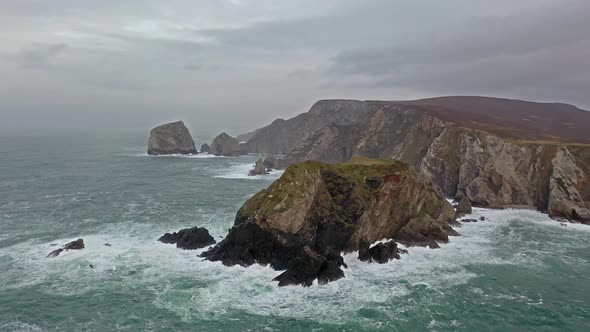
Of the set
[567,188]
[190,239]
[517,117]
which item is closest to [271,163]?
[190,239]

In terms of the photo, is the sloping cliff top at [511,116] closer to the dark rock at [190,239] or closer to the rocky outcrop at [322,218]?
the rocky outcrop at [322,218]

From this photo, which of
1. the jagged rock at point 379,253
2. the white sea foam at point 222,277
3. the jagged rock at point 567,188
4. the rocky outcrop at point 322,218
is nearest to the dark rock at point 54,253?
the white sea foam at point 222,277

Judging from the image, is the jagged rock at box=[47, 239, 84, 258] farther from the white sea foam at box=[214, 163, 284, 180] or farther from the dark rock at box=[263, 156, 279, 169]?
the dark rock at box=[263, 156, 279, 169]

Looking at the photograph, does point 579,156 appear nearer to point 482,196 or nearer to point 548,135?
point 482,196

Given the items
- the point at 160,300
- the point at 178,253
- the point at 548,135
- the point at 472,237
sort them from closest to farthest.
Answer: the point at 160,300 → the point at 178,253 → the point at 472,237 → the point at 548,135

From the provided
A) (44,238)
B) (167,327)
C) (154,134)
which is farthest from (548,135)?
(154,134)

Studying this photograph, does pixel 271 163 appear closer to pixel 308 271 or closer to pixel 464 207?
pixel 464 207
